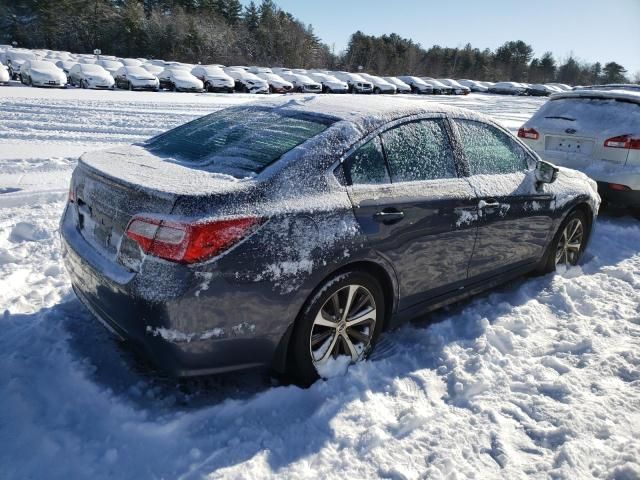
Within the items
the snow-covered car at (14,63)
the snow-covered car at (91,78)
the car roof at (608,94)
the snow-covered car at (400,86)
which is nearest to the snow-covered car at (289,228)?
the car roof at (608,94)

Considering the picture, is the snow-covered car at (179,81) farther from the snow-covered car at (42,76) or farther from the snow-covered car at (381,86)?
the snow-covered car at (381,86)

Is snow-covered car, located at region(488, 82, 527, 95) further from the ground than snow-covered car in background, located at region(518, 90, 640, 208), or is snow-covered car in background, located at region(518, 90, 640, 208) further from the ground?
snow-covered car, located at region(488, 82, 527, 95)

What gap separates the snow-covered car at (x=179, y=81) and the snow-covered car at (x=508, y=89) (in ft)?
106

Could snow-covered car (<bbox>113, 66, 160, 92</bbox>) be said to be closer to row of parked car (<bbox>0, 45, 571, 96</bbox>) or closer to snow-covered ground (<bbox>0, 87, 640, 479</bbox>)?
row of parked car (<bbox>0, 45, 571, 96</bbox>)

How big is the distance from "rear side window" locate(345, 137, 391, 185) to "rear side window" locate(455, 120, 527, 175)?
0.88 m

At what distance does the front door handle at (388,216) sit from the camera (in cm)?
295

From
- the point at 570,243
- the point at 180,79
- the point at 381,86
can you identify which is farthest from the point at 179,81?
the point at 570,243

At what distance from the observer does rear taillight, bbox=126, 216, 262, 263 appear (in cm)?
231

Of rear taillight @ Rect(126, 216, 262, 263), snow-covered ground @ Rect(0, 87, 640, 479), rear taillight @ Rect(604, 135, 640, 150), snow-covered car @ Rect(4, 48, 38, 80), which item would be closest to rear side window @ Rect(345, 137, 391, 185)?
rear taillight @ Rect(126, 216, 262, 263)

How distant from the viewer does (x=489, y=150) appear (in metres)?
3.88

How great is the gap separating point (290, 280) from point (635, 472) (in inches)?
75.4

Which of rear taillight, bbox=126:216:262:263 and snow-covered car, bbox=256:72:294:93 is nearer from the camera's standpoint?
rear taillight, bbox=126:216:262:263

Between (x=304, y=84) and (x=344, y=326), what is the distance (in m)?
30.2

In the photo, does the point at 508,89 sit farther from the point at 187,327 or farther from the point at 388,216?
the point at 187,327
